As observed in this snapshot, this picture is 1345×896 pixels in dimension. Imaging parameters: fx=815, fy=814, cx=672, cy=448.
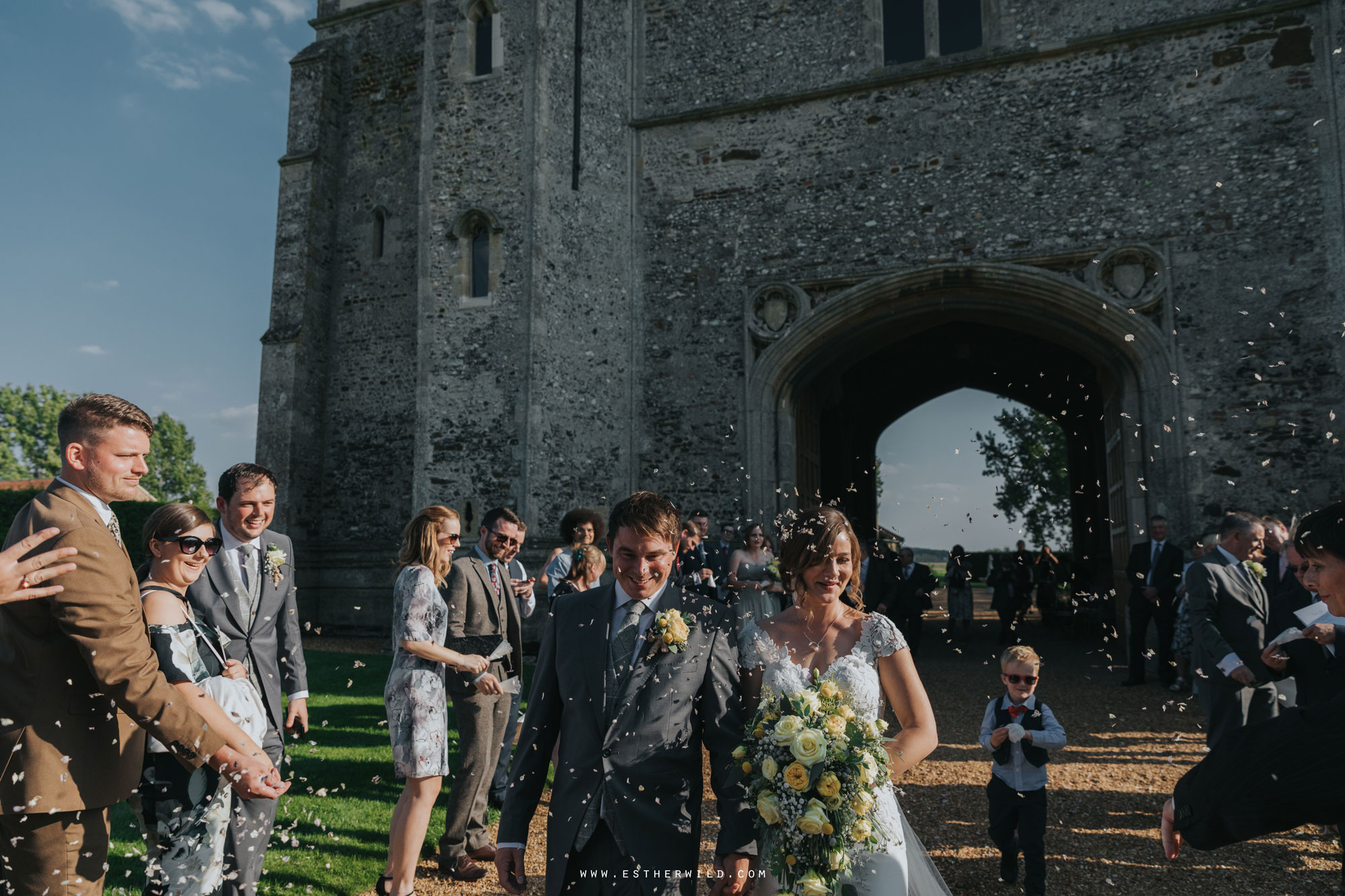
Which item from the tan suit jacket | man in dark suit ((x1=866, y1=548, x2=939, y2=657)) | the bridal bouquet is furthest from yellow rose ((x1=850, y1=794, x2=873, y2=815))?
man in dark suit ((x1=866, y1=548, x2=939, y2=657))

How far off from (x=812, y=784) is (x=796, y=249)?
349 inches

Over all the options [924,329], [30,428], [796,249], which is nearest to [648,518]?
[796,249]

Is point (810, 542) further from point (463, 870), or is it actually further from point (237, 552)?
point (463, 870)

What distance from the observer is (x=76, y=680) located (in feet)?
7.13

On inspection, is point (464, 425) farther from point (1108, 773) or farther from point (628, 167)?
point (1108, 773)

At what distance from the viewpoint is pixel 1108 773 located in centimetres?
542

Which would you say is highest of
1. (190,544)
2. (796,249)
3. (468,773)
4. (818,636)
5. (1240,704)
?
(796,249)

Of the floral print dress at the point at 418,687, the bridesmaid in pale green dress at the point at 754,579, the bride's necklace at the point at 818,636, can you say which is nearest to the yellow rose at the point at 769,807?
the bride's necklace at the point at 818,636

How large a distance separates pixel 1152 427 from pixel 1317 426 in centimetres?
146

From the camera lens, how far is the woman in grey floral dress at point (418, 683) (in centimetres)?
327

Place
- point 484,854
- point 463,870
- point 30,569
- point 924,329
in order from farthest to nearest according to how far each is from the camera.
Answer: point 924,329 < point 484,854 < point 463,870 < point 30,569

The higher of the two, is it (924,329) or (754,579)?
(924,329)

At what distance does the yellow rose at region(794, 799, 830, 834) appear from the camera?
2.03 m

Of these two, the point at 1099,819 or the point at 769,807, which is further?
the point at 1099,819
